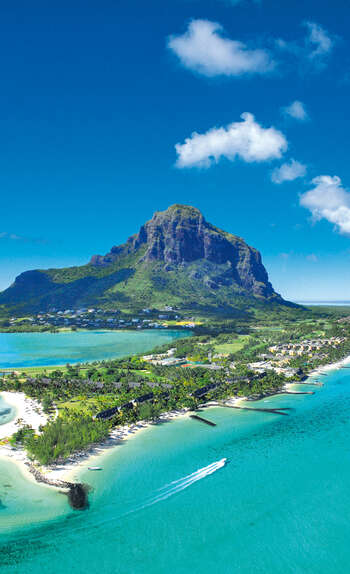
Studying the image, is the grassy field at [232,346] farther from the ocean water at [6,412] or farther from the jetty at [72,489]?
the jetty at [72,489]

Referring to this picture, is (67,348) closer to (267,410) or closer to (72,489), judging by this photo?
(267,410)

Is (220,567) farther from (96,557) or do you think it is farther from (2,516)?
(2,516)

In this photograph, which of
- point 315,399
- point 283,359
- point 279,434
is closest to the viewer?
point 279,434

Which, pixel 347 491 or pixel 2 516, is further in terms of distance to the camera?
pixel 347 491

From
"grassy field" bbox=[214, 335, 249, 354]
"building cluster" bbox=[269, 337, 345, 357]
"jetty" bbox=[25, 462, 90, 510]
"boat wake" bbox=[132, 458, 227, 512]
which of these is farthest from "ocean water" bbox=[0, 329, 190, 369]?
"boat wake" bbox=[132, 458, 227, 512]

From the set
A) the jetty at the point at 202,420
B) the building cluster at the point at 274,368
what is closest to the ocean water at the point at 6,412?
the jetty at the point at 202,420

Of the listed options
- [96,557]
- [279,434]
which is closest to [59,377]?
[279,434]

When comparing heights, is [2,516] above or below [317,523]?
above
